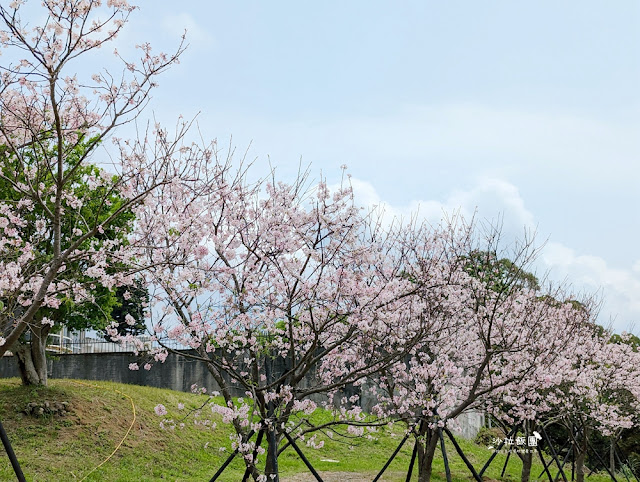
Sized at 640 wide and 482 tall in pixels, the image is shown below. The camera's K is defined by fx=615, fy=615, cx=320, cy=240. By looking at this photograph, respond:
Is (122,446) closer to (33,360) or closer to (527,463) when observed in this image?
(33,360)

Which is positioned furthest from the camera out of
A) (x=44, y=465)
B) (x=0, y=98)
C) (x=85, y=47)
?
(x=44, y=465)

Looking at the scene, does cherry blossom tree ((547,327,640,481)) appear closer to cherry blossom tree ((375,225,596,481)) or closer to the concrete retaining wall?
cherry blossom tree ((375,225,596,481))

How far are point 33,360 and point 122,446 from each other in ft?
12.8

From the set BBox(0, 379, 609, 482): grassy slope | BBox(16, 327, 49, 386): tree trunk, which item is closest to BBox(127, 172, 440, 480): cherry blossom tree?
BBox(0, 379, 609, 482): grassy slope

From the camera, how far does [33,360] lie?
632 inches

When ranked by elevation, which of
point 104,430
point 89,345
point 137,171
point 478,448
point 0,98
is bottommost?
point 478,448

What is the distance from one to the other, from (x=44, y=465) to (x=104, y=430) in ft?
7.17

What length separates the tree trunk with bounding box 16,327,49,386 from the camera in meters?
15.7

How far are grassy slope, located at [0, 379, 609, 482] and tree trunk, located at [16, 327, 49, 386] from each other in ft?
1.25

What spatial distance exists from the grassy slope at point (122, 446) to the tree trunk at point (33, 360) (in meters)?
0.38

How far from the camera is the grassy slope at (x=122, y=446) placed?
12680 mm

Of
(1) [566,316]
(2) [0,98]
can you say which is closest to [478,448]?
(1) [566,316]

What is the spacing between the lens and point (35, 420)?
46.1 ft

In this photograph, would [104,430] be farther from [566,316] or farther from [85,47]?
[566,316]
